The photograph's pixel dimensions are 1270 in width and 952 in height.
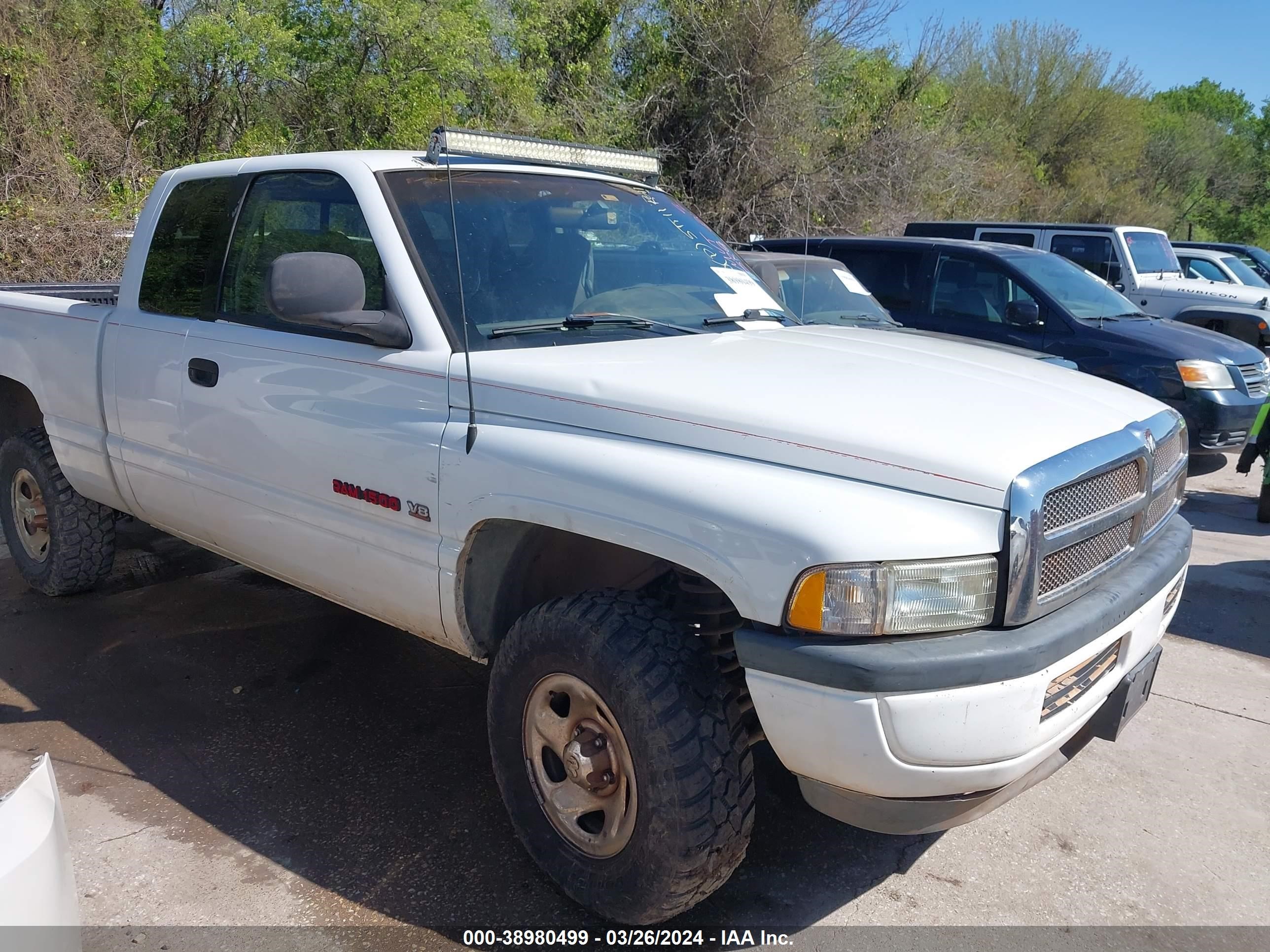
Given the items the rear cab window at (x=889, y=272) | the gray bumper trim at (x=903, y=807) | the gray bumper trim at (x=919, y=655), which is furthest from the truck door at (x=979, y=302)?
the gray bumper trim at (x=903, y=807)

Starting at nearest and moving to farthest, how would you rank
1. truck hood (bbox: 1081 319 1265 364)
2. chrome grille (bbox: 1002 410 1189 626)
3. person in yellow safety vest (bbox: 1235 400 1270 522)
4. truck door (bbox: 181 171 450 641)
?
chrome grille (bbox: 1002 410 1189 626), truck door (bbox: 181 171 450 641), person in yellow safety vest (bbox: 1235 400 1270 522), truck hood (bbox: 1081 319 1265 364)

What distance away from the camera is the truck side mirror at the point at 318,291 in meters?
2.94

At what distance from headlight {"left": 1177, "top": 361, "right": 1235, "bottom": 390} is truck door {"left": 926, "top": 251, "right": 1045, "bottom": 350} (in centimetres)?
103

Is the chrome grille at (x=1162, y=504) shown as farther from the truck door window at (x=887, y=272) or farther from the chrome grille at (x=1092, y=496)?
the truck door window at (x=887, y=272)

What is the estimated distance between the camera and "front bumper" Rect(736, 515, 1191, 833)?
2168mm

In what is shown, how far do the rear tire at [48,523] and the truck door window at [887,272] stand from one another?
6352mm

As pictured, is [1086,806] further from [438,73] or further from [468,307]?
[438,73]

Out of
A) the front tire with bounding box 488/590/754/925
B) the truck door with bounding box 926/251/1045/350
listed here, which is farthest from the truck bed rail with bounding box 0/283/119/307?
the truck door with bounding box 926/251/1045/350

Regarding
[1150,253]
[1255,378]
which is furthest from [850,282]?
[1150,253]

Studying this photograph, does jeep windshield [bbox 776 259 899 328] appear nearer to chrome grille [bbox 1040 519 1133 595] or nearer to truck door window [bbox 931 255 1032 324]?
truck door window [bbox 931 255 1032 324]

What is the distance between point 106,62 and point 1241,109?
213 ft

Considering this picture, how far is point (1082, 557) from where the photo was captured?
8.32 ft

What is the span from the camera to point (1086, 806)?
3414 millimetres

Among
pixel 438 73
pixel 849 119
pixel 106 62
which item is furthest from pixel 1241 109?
pixel 106 62
